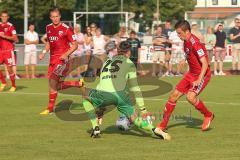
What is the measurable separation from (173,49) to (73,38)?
14285mm

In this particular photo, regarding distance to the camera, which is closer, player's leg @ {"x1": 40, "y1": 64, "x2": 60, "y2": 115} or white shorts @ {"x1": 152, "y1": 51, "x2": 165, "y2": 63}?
player's leg @ {"x1": 40, "y1": 64, "x2": 60, "y2": 115}

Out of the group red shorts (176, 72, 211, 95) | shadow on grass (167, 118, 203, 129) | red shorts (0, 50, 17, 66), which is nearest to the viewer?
red shorts (176, 72, 211, 95)

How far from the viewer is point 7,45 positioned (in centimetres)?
2123

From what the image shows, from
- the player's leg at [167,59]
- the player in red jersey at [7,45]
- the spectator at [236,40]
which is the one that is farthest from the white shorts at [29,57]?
the spectator at [236,40]

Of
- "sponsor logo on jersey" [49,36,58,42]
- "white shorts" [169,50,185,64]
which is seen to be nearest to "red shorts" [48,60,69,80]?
"sponsor logo on jersey" [49,36,58,42]

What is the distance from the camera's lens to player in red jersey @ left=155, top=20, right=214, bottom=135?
12.3 metres

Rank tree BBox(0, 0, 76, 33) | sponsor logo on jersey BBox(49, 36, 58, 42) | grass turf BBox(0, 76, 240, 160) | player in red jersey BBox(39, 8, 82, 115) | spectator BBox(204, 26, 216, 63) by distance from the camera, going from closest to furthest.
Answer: grass turf BBox(0, 76, 240, 160) → player in red jersey BBox(39, 8, 82, 115) → sponsor logo on jersey BBox(49, 36, 58, 42) → spectator BBox(204, 26, 216, 63) → tree BBox(0, 0, 76, 33)

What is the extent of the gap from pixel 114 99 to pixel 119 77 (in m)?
0.37

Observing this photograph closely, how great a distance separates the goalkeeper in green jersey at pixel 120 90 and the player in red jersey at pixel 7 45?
30.3 ft

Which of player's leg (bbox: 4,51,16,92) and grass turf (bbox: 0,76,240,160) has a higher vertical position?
player's leg (bbox: 4,51,16,92)

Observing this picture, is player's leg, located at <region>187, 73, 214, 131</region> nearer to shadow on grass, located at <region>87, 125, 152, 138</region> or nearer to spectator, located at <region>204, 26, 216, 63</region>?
shadow on grass, located at <region>87, 125, 152, 138</region>

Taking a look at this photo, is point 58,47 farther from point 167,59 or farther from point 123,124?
point 167,59

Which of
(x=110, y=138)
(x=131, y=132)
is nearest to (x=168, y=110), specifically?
Answer: (x=131, y=132)

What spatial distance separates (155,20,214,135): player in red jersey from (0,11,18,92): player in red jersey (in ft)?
29.6
